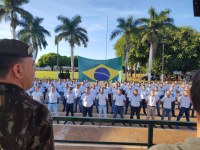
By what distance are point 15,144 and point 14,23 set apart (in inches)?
1532

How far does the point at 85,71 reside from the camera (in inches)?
1007

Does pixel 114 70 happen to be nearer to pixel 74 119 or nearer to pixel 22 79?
pixel 74 119

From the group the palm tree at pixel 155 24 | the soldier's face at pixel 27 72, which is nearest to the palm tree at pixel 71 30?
the palm tree at pixel 155 24

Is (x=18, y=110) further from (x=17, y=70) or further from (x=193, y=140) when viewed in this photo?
(x=193, y=140)

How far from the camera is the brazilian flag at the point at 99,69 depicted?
25.4m

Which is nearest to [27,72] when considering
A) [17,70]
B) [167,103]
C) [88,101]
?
[17,70]

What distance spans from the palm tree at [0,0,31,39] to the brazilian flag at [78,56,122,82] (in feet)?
52.3

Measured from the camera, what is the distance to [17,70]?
165cm

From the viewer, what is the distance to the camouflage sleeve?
1.56 m

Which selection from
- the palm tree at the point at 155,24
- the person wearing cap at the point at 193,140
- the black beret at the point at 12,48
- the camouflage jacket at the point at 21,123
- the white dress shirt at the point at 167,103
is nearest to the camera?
the person wearing cap at the point at 193,140

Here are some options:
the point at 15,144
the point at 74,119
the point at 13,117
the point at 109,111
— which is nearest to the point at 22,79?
the point at 13,117

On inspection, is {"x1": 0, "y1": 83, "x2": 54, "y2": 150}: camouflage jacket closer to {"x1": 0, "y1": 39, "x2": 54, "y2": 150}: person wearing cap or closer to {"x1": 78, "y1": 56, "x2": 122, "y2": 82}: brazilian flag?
{"x1": 0, "y1": 39, "x2": 54, "y2": 150}: person wearing cap

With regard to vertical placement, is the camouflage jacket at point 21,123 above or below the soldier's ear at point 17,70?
below

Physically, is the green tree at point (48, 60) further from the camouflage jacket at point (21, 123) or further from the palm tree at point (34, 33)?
the camouflage jacket at point (21, 123)
